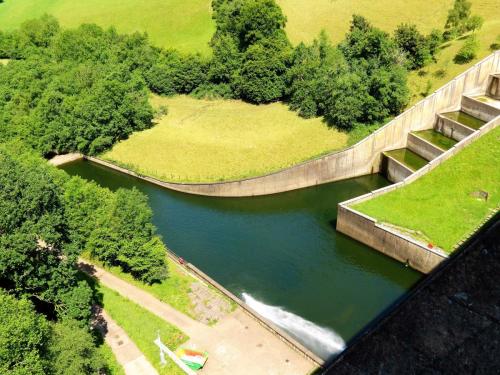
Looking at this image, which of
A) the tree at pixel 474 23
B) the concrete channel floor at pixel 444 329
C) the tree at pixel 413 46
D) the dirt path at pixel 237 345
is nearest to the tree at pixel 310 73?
the tree at pixel 413 46

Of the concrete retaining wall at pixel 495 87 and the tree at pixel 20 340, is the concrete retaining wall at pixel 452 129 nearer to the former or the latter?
the concrete retaining wall at pixel 495 87

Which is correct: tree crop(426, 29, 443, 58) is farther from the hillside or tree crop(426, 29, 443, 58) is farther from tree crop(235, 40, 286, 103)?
tree crop(235, 40, 286, 103)

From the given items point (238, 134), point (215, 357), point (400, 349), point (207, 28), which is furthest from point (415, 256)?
point (207, 28)

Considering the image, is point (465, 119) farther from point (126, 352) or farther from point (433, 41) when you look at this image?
point (126, 352)

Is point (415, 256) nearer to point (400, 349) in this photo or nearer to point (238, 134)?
point (400, 349)

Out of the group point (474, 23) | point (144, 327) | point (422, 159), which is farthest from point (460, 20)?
point (144, 327)

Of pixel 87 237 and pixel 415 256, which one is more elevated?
pixel 87 237
